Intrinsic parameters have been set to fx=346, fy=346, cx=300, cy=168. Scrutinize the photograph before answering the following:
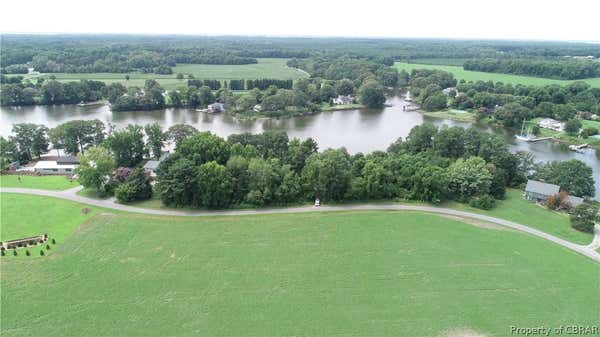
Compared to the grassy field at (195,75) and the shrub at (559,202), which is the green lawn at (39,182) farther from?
the grassy field at (195,75)

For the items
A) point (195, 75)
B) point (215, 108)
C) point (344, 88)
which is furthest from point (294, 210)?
point (195, 75)

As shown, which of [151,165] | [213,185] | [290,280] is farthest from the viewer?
[151,165]

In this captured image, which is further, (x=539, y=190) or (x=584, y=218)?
(x=539, y=190)

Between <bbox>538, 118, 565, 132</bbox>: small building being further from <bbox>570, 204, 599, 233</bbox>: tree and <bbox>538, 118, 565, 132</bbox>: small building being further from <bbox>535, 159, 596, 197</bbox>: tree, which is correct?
<bbox>570, 204, 599, 233</bbox>: tree

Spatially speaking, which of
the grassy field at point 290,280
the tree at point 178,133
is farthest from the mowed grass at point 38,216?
the tree at point 178,133

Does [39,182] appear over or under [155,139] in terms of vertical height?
under

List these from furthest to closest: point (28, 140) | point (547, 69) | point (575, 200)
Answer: point (547, 69) → point (28, 140) → point (575, 200)

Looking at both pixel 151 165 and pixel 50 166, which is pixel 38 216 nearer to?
pixel 50 166
